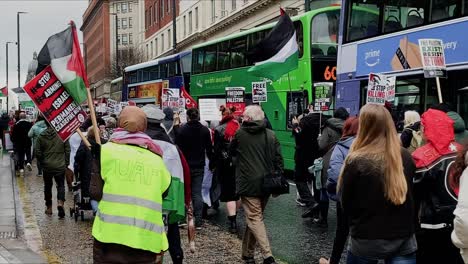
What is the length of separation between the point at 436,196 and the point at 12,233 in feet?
20.5

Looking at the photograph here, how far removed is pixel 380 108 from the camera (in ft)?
12.8

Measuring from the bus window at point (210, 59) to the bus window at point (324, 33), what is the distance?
18.7 feet

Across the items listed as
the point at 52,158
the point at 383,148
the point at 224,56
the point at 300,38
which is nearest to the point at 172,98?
the point at 300,38

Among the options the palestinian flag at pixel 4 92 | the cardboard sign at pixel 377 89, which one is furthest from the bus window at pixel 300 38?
the palestinian flag at pixel 4 92

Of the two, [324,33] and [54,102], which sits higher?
[324,33]

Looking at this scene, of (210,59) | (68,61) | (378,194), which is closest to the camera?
(378,194)

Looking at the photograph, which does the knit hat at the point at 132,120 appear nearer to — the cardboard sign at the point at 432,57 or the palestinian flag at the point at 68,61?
the palestinian flag at the point at 68,61

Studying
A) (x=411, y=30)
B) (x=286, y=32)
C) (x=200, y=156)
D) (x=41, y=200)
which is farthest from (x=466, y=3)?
(x=41, y=200)

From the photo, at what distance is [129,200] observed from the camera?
12.7 ft

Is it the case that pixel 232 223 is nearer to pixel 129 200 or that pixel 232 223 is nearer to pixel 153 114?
pixel 153 114

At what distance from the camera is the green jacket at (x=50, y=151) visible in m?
10.1

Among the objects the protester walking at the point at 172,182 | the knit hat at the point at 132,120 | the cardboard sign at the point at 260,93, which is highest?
the cardboard sign at the point at 260,93

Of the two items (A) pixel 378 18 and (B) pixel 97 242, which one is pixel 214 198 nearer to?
(A) pixel 378 18

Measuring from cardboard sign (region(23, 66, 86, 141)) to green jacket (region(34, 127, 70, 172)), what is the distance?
3.30 m
